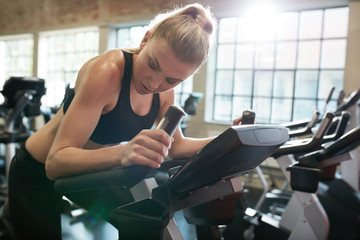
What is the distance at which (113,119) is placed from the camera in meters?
0.97

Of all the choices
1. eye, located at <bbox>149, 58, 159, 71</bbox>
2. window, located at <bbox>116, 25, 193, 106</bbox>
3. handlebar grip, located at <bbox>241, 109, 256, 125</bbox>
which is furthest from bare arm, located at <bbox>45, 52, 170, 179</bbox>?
window, located at <bbox>116, 25, 193, 106</bbox>

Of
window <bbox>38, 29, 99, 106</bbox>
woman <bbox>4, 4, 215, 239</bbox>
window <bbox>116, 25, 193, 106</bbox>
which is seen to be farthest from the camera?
window <bbox>38, 29, 99, 106</bbox>

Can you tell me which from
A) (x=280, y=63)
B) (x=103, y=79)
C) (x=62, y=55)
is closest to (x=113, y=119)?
(x=103, y=79)

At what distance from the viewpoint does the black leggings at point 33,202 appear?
1.08 metres

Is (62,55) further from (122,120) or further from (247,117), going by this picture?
(247,117)

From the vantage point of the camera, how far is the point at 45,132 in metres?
1.09

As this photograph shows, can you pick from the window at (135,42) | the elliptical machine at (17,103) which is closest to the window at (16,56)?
the window at (135,42)

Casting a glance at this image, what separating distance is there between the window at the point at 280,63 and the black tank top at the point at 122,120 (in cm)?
334

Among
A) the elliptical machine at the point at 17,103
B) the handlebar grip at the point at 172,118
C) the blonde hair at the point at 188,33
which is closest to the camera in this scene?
the handlebar grip at the point at 172,118

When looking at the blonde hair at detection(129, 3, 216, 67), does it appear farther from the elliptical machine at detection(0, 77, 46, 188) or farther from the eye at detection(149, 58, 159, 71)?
the elliptical machine at detection(0, 77, 46, 188)

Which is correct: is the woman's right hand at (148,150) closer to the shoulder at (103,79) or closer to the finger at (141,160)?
the finger at (141,160)

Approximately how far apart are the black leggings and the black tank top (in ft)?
0.84

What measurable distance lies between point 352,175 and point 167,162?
2.21m

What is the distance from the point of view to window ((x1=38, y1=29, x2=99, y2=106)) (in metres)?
6.06
